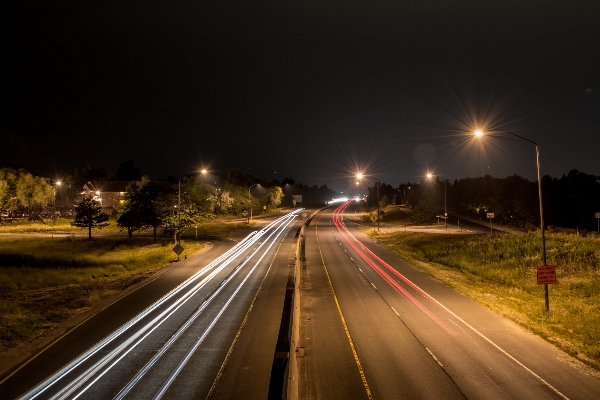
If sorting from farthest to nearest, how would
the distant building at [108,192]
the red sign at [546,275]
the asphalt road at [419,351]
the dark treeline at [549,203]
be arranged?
the distant building at [108,192] < the dark treeline at [549,203] < the red sign at [546,275] < the asphalt road at [419,351]

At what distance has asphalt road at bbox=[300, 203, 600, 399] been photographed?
1115 cm

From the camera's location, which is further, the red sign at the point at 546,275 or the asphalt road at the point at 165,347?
the red sign at the point at 546,275

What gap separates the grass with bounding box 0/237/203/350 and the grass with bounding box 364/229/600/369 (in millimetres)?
20308

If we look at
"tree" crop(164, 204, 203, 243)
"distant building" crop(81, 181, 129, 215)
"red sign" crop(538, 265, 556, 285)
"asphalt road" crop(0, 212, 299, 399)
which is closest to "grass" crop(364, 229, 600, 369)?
"red sign" crop(538, 265, 556, 285)

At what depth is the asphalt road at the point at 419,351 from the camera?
11.1 meters

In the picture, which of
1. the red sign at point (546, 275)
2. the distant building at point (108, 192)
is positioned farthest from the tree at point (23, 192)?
the red sign at point (546, 275)

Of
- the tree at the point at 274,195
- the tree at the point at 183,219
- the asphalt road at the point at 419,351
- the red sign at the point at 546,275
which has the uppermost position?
the tree at the point at 274,195

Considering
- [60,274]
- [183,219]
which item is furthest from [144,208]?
[60,274]

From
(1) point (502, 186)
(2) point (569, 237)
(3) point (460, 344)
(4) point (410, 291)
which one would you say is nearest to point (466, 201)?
(1) point (502, 186)

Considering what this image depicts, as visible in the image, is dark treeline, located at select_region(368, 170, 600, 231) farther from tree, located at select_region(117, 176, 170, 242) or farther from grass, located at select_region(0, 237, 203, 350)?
grass, located at select_region(0, 237, 203, 350)

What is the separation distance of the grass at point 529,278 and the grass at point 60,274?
20308 millimetres

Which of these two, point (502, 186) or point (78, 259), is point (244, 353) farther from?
point (502, 186)

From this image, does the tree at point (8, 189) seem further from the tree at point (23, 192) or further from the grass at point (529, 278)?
the grass at point (529, 278)

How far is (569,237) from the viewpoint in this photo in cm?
3606
